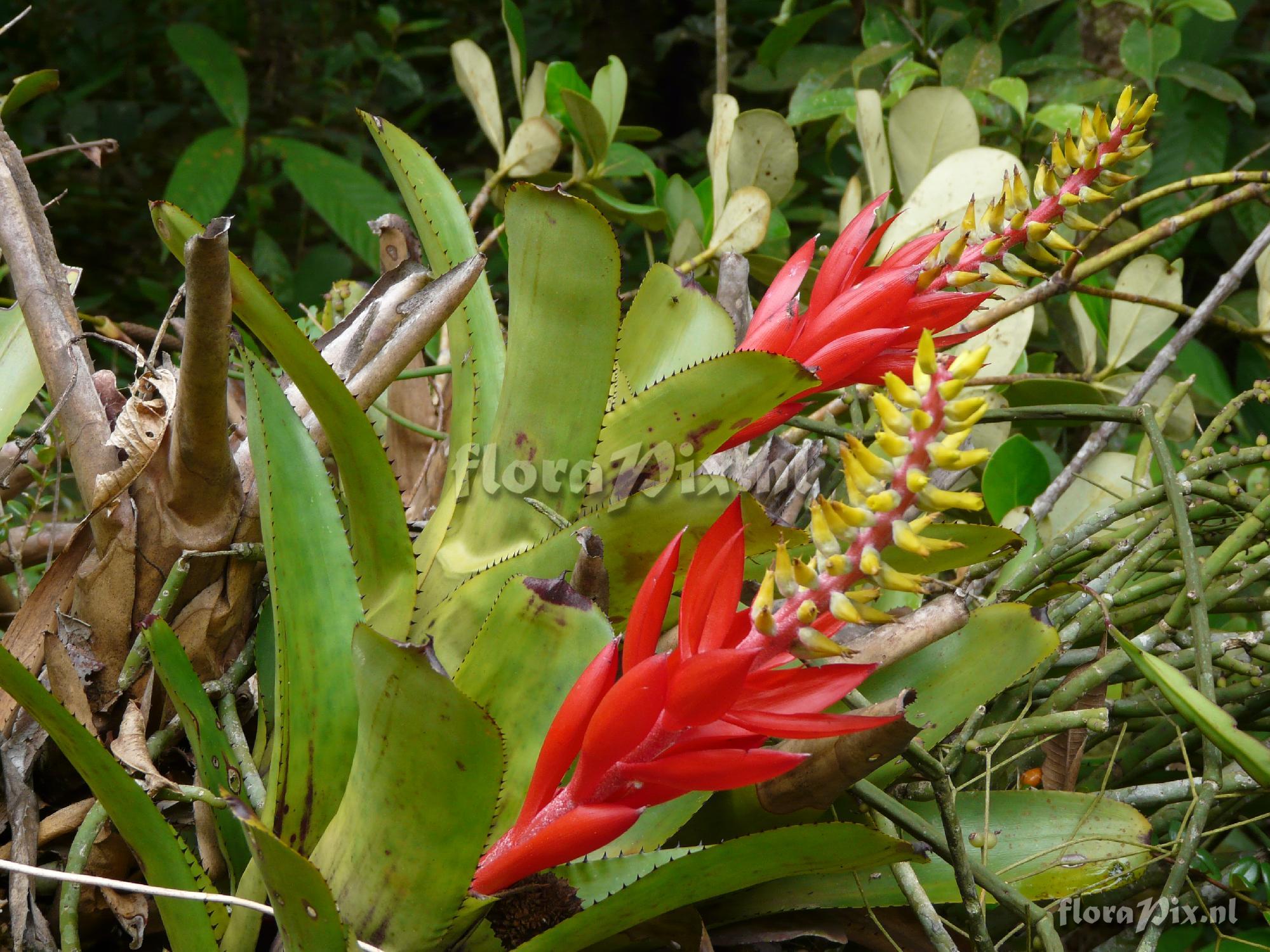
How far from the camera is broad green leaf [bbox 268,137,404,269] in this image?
1794 mm

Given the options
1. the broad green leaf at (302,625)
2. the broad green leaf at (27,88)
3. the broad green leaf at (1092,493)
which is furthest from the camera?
the broad green leaf at (1092,493)

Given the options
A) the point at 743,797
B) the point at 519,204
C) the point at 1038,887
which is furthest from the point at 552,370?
the point at 1038,887

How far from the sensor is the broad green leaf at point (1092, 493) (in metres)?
0.73

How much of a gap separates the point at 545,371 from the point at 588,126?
0.55 m

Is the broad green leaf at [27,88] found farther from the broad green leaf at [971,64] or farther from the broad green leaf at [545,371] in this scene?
the broad green leaf at [971,64]

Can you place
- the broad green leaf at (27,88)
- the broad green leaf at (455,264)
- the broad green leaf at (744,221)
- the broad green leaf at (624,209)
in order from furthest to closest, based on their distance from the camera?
the broad green leaf at (624,209) < the broad green leaf at (744,221) < the broad green leaf at (27,88) < the broad green leaf at (455,264)

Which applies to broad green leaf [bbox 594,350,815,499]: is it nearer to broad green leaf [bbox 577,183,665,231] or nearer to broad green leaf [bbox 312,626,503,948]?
broad green leaf [bbox 312,626,503,948]

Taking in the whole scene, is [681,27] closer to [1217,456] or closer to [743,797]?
[1217,456]

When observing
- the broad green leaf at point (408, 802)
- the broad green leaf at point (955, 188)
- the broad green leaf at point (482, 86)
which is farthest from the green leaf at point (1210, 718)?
the broad green leaf at point (482, 86)

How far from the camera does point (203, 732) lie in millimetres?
429

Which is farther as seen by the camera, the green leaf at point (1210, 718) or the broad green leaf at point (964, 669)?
the broad green leaf at point (964, 669)

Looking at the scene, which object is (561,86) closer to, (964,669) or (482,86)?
(482,86)

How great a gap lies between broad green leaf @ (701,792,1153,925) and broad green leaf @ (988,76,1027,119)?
2.42ft

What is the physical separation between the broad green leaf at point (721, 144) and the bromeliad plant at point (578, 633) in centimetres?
41
